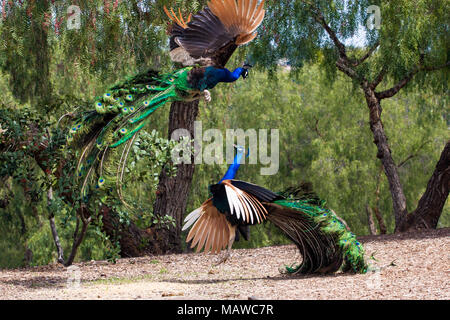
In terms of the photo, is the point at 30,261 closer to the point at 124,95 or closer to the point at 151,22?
the point at 151,22

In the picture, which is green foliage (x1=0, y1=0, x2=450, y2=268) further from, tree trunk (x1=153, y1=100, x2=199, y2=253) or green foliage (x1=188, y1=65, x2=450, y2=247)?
tree trunk (x1=153, y1=100, x2=199, y2=253)

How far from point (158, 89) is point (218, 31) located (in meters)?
0.91

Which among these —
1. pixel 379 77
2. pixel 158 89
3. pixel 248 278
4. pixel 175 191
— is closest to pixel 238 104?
pixel 379 77

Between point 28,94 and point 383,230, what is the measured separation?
8.16 metres

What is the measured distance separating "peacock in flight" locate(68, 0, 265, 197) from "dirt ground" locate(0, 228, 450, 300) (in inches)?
41.9

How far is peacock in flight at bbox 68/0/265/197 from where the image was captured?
5.39 m

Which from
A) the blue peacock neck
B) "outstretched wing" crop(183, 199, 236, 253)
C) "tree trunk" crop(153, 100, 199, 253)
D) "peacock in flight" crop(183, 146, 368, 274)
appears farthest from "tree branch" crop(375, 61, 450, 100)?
"outstretched wing" crop(183, 199, 236, 253)

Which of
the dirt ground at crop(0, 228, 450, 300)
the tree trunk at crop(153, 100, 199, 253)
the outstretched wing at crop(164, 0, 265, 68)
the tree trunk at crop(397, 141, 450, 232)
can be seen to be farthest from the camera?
the tree trunk at crop(153, 100, 199, 253)

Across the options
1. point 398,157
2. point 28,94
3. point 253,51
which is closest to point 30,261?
point 28,94

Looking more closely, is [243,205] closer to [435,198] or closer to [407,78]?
[435,198]

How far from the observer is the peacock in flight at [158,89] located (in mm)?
5391

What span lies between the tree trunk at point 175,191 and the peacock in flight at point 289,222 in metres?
3.23

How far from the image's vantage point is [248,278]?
6.09m

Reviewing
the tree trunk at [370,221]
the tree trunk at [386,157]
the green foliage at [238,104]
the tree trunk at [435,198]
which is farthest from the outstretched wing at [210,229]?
the tree trunk at [370,221]
